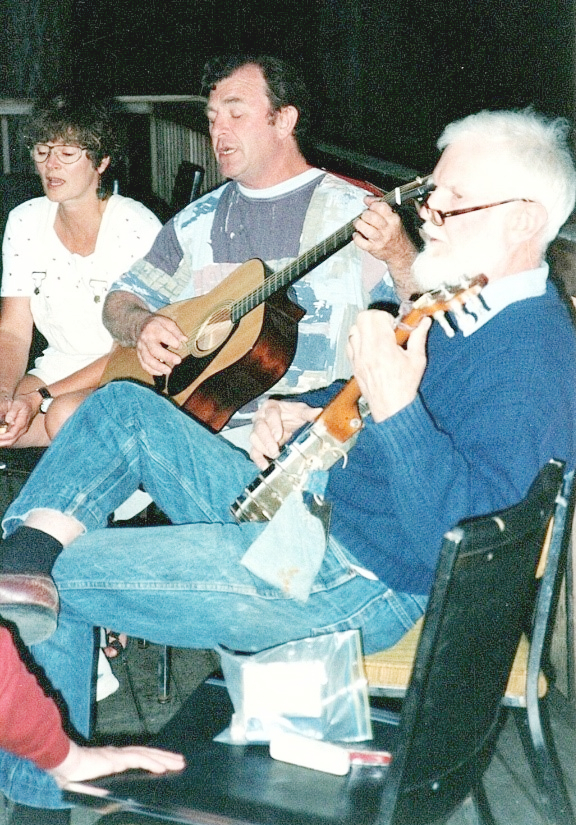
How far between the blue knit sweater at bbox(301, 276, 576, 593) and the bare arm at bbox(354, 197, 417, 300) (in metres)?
0.63

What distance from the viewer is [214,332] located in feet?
8.59

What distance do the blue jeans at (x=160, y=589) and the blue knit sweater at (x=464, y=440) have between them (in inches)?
3.0

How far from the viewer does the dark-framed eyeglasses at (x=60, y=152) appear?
2.99m

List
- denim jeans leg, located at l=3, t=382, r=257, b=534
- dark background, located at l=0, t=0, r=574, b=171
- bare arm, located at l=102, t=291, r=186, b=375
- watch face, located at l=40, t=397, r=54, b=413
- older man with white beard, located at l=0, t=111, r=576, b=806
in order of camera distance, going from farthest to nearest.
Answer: dark background, located at l=0, t=0, r=574, b=171
watch face, located at l=40, t=397, r=54, b=413
bare arm, located at l=102, t=291, r=186, b=375
denim jeans leg, located at l=3, t=382, r=257, b=534
older man with white beard, located at l=0, t=111, r=576, b=806

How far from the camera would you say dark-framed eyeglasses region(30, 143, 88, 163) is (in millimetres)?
2992

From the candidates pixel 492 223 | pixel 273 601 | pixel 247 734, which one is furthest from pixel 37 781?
pixel 492 223

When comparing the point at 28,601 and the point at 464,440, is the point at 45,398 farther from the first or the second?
the point at 464,440

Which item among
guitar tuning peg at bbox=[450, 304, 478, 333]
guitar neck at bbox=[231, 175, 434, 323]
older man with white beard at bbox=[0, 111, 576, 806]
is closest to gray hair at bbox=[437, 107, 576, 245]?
older man with white beard at bbox=[0, 111, 576, 806]

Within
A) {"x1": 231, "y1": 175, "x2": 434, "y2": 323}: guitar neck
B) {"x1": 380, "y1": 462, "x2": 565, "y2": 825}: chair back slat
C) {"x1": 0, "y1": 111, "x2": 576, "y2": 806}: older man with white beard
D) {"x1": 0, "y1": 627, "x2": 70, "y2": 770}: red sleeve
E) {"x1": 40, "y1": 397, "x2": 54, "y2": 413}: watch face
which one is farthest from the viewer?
{"x1": 40, "y1": 397, "x2": 54, "y2": 413}: watch face

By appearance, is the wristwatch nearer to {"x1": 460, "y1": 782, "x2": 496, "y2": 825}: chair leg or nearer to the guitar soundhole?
the guitar soundhole

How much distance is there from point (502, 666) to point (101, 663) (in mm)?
1391

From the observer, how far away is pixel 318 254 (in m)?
2.45

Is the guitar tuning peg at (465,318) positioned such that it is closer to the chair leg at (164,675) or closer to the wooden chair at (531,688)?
the wooden chair at (531,688)

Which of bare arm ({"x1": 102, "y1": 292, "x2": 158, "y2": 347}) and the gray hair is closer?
the gray hair
